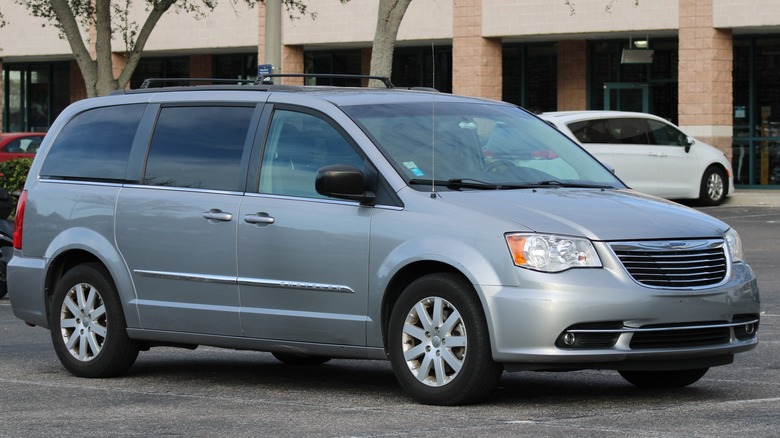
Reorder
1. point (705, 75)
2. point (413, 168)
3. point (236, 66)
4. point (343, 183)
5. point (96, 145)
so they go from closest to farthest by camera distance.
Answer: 1. point (343, 183)
2. point (413, 168)
3. point (96, 145)
4. point (705, 75)
5. point (236, 66)

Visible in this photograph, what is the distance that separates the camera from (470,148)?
904 centimetres

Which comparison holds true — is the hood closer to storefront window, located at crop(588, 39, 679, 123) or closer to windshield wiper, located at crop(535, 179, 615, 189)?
windshield wiper, located at crop(535, 179, 615, 189)

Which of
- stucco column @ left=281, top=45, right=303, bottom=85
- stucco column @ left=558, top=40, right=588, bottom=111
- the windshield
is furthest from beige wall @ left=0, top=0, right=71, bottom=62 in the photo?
the windshield

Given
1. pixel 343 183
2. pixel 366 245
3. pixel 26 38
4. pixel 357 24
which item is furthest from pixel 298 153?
pixel 26 38

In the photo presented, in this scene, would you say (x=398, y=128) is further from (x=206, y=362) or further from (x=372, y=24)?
(x=372, y=24)

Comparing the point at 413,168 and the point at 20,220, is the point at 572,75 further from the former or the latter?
the point at 413,168

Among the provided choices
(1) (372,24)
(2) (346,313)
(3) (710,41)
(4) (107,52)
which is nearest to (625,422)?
(2) (346,313)

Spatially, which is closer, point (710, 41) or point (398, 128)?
point (398, 128)

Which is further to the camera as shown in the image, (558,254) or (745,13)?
(745,13)

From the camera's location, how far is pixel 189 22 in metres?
40.6

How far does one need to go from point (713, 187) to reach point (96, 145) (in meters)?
19.8

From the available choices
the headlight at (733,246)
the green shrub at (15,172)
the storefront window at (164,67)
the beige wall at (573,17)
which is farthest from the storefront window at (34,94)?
the headlight at (733,246)

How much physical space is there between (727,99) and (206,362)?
22.7 metres

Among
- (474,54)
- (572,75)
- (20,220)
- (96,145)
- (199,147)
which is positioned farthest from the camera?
(572,75)
